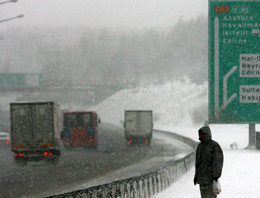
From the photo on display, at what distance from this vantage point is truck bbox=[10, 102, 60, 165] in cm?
2453

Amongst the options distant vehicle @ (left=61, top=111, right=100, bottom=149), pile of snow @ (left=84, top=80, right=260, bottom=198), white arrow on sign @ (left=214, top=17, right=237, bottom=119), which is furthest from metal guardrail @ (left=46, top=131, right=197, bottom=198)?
distant vehicle @ (left=61, top=111, right=100, bottom=149)

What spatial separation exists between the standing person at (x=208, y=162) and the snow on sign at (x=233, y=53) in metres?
14.2

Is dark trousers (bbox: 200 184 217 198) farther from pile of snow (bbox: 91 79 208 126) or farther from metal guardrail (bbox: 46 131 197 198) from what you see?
pile of snow (bbox: 91 79 208 126)

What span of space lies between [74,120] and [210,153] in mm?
26359

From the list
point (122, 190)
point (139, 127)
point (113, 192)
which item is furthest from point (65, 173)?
point (139, 127)

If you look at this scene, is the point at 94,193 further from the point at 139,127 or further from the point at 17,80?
the point at 17,80

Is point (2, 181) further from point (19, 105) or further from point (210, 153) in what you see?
point (210, 153)

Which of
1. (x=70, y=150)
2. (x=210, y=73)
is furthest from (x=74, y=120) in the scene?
(x=210, y=73)

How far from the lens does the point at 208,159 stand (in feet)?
27.8

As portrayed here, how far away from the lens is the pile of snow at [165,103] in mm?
130625

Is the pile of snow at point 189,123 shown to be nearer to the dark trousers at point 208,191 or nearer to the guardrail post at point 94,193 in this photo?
the guardrail post at point 94,193

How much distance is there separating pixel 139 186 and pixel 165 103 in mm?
144197

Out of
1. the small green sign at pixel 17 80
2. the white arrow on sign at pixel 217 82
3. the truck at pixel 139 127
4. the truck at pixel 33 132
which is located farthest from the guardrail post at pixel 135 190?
the small green sign at pixel 17 80

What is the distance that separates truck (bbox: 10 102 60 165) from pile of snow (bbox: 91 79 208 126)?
303 feet
